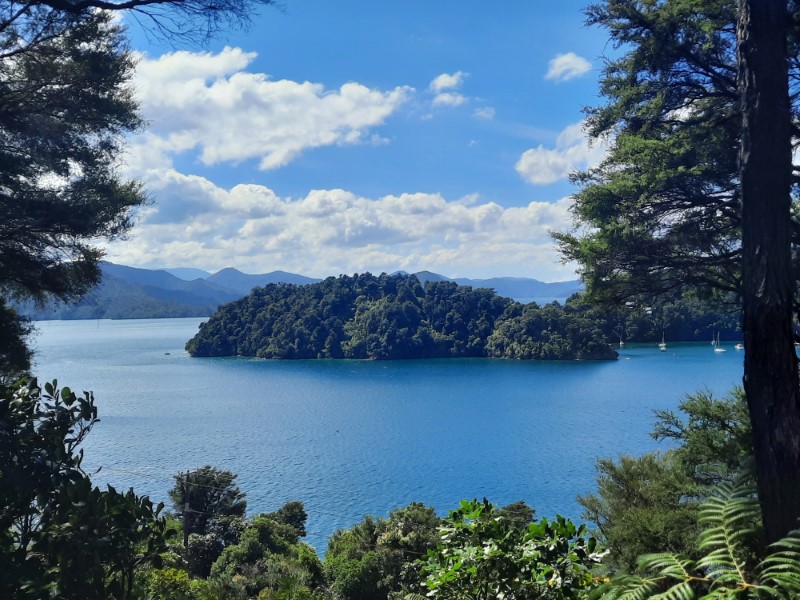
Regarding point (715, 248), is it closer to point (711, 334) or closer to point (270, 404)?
point (270, 404)

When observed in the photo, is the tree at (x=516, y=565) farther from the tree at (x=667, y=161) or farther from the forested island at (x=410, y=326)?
the forested island at (x=410, y=326)

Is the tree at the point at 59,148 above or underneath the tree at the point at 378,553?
above

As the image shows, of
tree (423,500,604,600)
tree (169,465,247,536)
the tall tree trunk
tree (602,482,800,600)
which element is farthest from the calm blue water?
tree (602,482,800,600)

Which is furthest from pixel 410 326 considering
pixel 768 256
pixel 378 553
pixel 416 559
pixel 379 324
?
pixel 416 559

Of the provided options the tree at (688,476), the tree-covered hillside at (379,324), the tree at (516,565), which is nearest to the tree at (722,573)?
the tree at (516,565)

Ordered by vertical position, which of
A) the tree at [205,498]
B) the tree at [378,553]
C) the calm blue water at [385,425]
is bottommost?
the calm blue water at [385,425]

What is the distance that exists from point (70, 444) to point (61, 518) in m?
0.36

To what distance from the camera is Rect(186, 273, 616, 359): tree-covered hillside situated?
233 ft

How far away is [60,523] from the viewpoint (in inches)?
72.6

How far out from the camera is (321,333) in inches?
3120

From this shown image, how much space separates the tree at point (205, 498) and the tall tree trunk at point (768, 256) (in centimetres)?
1707

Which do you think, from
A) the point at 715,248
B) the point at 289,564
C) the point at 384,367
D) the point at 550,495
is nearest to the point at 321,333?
the point at 384,367

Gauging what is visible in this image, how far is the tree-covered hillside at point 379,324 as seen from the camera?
71000 millimetres

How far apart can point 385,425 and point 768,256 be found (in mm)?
37731
